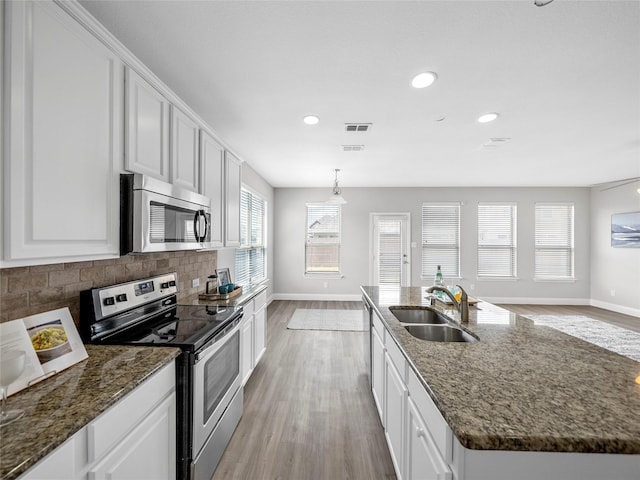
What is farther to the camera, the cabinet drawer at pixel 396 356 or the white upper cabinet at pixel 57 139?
the cabinet drawer at pixel 396 356

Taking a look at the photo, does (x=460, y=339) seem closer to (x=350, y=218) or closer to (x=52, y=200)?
Result: (x=52, y=200)

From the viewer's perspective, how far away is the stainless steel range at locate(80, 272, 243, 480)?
1.50m

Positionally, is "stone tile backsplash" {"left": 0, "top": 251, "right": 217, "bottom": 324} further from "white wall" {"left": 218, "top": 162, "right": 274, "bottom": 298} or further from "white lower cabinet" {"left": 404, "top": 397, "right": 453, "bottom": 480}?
"white lower cabinet" {"left": 404, "top": 397, "right": 453, "bottom": 480}

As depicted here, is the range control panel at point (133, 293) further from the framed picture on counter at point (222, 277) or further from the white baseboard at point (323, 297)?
the white baseboard at point (323, 297)

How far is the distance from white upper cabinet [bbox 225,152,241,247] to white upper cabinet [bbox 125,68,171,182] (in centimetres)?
102

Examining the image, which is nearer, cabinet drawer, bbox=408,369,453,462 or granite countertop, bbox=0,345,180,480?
granite countertop, bbox=0,345,180,480

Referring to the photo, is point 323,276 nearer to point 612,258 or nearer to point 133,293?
point 133,293

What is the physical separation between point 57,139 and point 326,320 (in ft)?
15.0

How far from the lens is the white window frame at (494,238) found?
6656mm

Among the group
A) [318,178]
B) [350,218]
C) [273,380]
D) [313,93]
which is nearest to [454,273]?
[350,218]

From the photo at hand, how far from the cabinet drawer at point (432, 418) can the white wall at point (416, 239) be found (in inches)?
216

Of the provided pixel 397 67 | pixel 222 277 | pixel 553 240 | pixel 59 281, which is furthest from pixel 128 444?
pixel 553 240

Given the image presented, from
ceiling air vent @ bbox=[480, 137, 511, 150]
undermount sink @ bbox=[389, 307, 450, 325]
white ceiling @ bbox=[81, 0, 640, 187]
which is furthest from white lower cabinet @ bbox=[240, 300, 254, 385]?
ceiling air vent @ bbox=[480, 137, 511, 150]

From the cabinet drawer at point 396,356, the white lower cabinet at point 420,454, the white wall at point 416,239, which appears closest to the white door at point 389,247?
the white wall at point 416,239
